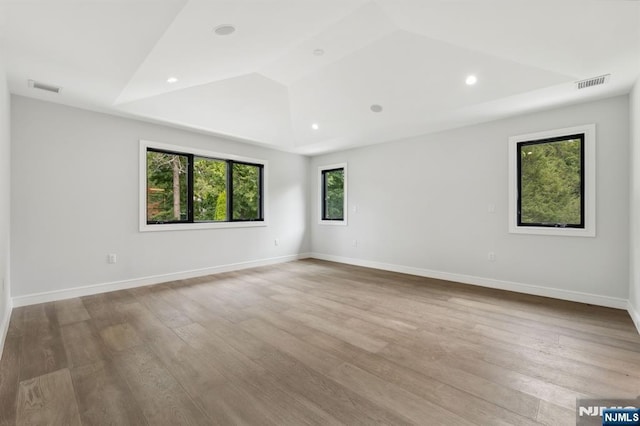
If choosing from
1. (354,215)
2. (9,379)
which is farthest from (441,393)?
(354,215)

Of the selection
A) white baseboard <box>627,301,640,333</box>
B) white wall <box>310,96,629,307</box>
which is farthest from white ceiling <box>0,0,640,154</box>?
white baseboard <box>627,301,640,333</box>

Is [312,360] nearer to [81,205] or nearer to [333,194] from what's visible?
[81,205]

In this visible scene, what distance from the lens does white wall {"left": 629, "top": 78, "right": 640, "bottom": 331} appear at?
121 inches

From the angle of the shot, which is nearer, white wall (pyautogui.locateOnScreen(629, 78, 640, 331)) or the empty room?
the empty room

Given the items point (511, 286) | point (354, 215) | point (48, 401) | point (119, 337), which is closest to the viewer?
point (48, 401)

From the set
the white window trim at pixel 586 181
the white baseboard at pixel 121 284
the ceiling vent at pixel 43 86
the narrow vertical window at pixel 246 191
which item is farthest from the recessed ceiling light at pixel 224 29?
the white window trim at pixel 586 181

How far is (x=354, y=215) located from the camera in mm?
6531

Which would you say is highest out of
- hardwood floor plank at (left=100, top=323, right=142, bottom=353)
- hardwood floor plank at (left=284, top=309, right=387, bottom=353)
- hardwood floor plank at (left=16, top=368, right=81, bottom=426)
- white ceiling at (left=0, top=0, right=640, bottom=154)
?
white ceiling at (left=0, top=0, right=640, bottom=154)

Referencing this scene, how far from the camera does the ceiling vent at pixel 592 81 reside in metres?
3.13

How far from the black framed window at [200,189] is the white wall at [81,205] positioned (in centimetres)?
25

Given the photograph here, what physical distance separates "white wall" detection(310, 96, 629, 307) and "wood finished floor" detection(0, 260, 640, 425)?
530 millimetres

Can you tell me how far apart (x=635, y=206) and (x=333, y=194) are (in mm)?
4978

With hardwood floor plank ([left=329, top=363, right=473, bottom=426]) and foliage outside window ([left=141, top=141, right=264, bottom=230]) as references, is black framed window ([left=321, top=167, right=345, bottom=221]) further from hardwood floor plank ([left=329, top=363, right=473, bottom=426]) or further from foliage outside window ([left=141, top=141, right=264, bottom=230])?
hardwood floor plank ([left=329, top=363, right=473, bottom=426])

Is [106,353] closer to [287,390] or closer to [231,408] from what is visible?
[231,408]
